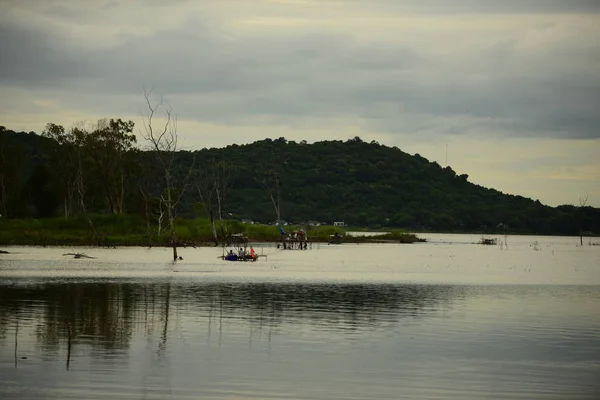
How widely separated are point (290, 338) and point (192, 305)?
11993 mm

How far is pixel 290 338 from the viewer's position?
113ft

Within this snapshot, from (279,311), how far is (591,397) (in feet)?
67.0

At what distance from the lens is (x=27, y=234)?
117312 millimetres

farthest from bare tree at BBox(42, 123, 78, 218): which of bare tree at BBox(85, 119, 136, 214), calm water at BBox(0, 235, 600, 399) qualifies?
calm water at BBox(0, 235, 600, 399)

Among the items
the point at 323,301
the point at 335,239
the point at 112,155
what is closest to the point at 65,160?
the point at 112,155

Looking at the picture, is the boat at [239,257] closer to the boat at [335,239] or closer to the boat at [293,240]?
the boat at [293,240]

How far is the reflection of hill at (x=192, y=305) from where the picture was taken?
36.4 meters

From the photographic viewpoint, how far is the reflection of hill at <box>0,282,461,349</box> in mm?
36375

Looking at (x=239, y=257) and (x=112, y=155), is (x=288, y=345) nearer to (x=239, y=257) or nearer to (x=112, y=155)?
(x=239, y=257)

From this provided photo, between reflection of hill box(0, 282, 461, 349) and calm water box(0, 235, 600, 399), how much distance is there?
0.09m

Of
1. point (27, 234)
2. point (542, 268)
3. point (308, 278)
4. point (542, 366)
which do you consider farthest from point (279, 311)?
point (27, 234)

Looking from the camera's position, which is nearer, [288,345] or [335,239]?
[288,345]

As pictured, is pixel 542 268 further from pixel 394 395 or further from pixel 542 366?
pixel 394 395

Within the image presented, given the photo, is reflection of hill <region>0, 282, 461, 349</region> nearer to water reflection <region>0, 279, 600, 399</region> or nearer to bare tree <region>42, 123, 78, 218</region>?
water reflection <region>0, 279, 600, 399</region>
